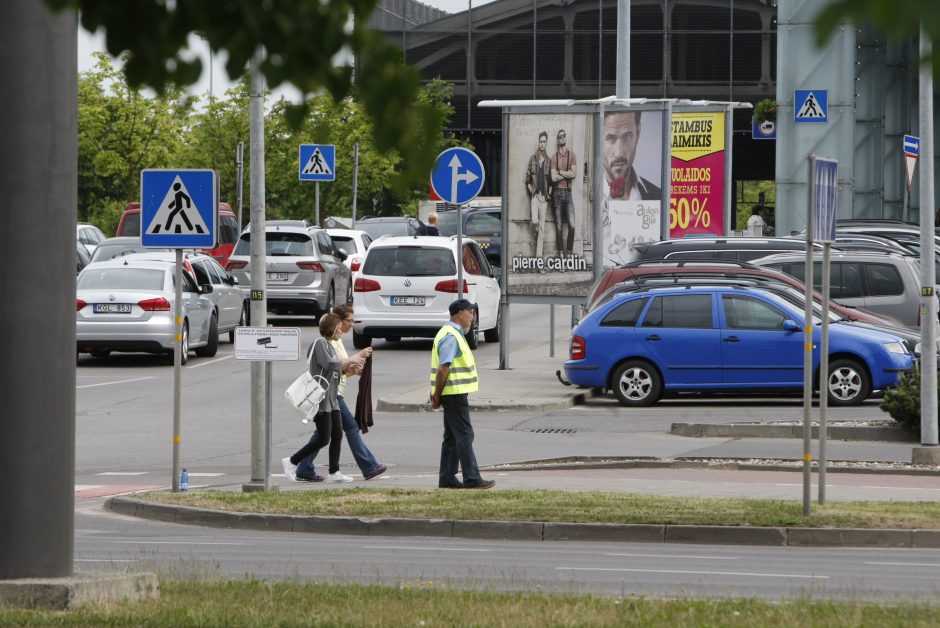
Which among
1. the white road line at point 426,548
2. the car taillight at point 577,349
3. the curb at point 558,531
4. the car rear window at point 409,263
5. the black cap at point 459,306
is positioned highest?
the car rear window at point 409,263

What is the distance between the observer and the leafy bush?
1727 cm

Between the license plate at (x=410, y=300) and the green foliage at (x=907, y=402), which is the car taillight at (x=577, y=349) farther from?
the license plate at (x=410, y=300)

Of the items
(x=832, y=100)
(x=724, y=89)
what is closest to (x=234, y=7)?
(x=832, y=100)

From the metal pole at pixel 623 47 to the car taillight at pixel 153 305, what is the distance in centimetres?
824

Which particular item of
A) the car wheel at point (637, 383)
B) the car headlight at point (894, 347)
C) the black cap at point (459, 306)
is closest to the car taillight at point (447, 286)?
the car wheel at point (637, 383)

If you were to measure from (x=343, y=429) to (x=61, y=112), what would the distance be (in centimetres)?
803

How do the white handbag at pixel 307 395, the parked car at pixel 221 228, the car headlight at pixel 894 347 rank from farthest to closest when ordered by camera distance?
the parked car at pixel 221 228, the car headlight at pixel 894 347, the white handbag at pixel 307 395

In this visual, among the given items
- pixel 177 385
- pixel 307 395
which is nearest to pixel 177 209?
pixel 177 385

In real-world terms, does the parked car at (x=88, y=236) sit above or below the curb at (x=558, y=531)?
above

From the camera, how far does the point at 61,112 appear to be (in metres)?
8.29

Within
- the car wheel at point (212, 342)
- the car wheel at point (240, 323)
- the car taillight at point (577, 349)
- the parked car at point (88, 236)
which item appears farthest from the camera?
the parked car at point (88, 236)

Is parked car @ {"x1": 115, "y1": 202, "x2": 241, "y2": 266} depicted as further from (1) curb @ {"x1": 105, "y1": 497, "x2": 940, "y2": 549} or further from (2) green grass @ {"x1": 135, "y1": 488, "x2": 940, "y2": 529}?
(1) curb @ {"x1": 105, "y1": 497, "x2": 940, "y2": 549}

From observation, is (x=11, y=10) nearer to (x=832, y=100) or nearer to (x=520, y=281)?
(x=520, y=281)

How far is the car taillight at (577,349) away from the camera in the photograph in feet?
70.1
